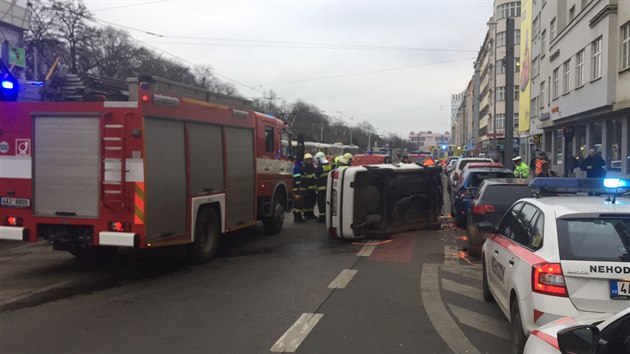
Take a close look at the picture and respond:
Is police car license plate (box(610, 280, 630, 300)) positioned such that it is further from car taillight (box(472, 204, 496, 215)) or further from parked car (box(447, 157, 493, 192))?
parked car (box(447, 157, 493, 192))

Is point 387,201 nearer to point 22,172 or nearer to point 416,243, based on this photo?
point 416,243

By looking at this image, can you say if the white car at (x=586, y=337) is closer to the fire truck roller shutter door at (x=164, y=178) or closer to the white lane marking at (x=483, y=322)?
the white lane marking at (x=483, y=322)

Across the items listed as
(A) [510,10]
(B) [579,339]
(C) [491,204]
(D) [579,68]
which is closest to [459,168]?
(D) [579,68]

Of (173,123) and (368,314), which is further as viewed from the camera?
(173,123)

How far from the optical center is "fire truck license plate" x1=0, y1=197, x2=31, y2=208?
770cm

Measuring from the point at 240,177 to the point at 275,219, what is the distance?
2.39 meters

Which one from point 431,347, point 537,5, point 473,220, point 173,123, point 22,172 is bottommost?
point 431,347

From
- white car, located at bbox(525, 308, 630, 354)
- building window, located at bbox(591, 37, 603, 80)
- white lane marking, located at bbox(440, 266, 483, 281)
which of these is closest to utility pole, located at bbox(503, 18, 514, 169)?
building window, located at bbox(591, 37, 603, 80)

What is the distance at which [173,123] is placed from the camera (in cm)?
799

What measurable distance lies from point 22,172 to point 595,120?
2479cm

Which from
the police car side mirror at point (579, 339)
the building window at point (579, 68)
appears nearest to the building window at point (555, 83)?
the building window at point (579, 68)

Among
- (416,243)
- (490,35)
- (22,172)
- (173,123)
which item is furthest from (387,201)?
(490,35)

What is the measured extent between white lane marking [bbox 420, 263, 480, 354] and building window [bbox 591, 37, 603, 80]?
59.4 feet

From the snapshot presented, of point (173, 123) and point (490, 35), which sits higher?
point (490, 35)
